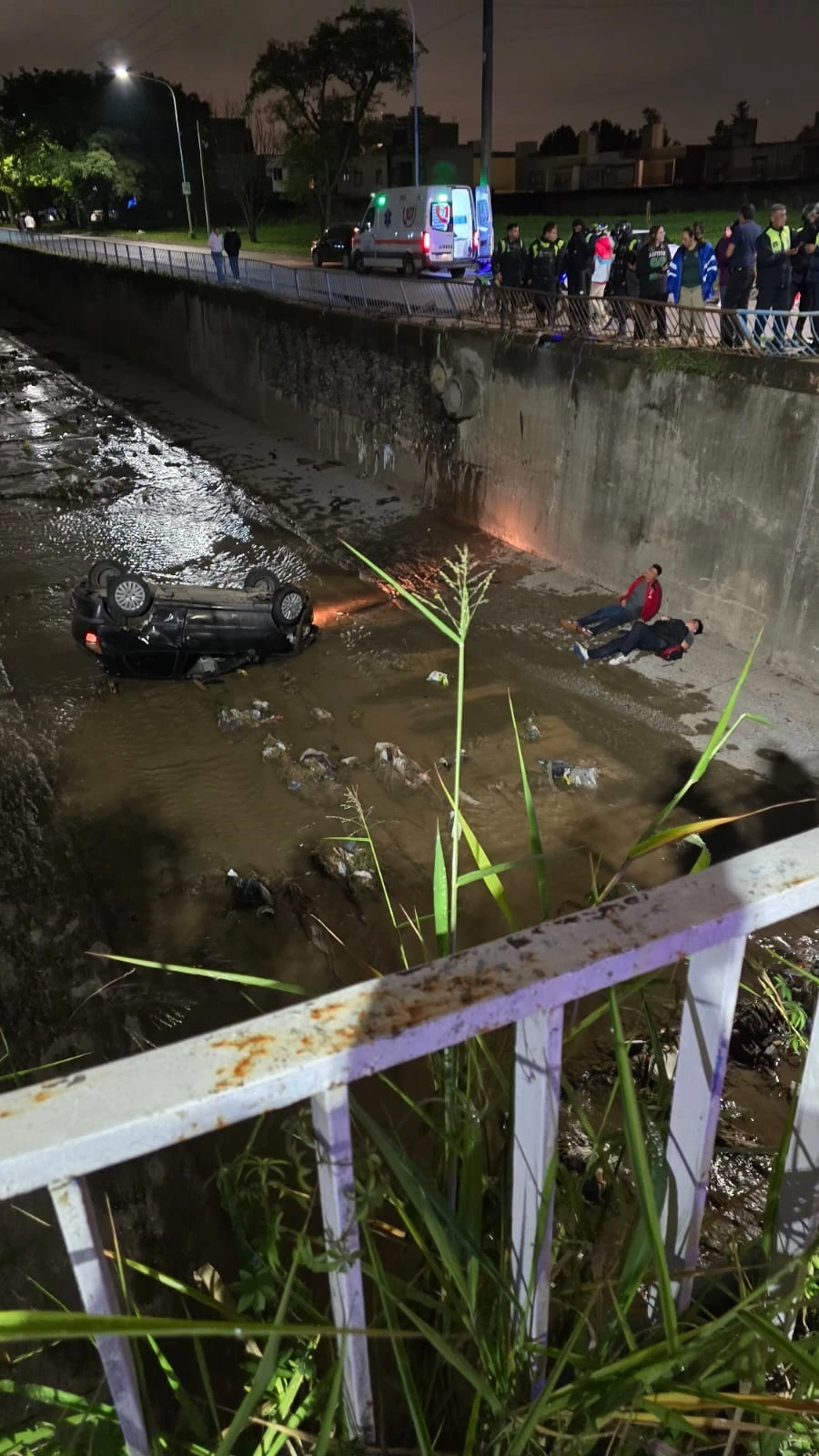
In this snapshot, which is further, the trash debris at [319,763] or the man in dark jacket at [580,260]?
the man in dark jacket at [580,260]

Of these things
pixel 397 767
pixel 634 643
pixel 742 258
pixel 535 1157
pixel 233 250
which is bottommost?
pixel 397 767

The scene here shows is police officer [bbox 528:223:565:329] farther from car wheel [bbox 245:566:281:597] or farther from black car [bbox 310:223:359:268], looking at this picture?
black car [bbox 310:223:359:268]

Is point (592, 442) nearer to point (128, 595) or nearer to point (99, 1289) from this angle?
point (128, 595)

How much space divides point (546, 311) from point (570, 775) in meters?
8.26

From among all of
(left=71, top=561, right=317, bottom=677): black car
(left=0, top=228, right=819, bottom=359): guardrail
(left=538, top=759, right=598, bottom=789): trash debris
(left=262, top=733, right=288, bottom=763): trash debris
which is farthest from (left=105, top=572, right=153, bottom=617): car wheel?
(left=0, top=228, right=819, bottom=359): guardrail

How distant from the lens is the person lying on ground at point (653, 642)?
10281 millimetres

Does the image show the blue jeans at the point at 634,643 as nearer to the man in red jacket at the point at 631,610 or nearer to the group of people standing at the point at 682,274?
the man in red jacket at the point at 631,610

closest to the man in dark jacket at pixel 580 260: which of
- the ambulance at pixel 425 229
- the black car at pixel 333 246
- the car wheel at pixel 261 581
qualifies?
the ambulance at pixel 425 229

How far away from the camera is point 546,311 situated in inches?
518

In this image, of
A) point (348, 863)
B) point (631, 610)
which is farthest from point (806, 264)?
point (348, 863)

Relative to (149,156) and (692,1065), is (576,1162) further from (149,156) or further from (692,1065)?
(149,156)

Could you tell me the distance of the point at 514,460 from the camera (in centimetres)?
1369

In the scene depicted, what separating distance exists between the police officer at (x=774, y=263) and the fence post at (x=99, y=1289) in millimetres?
11811

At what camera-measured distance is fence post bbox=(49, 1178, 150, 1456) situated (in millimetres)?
1030
